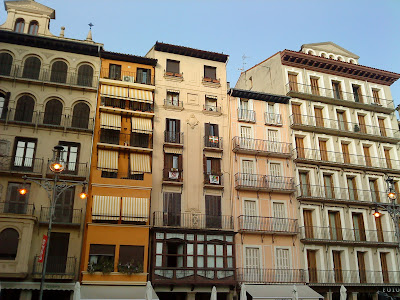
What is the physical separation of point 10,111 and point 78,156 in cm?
558

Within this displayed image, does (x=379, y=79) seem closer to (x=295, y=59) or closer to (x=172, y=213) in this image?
(x=295, y=59)

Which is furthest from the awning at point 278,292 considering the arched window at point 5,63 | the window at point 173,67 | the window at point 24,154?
the arched window at point 5,63

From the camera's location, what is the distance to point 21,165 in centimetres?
2767

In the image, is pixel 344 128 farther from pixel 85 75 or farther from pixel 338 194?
pixel 85 75

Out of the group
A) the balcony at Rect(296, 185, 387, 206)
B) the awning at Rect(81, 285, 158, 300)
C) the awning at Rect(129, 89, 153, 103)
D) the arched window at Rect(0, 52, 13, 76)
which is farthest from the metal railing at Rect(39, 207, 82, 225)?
the balcony at Rect(296, 185, 387, 206)

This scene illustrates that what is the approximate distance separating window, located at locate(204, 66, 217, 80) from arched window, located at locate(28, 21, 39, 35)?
13919mm

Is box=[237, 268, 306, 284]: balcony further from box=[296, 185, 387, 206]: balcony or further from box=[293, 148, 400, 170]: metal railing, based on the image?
box=[293, 148, 400, 170]: metal railing

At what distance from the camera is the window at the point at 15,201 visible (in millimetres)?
26367

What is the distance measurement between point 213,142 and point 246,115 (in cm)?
421

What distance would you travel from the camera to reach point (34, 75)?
1187 inches

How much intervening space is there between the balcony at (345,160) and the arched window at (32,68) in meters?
21.3

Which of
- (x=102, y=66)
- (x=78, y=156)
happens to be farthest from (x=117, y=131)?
(x=102, y=66)

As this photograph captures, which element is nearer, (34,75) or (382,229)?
(34,75)

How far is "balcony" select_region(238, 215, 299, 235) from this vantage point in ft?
101
